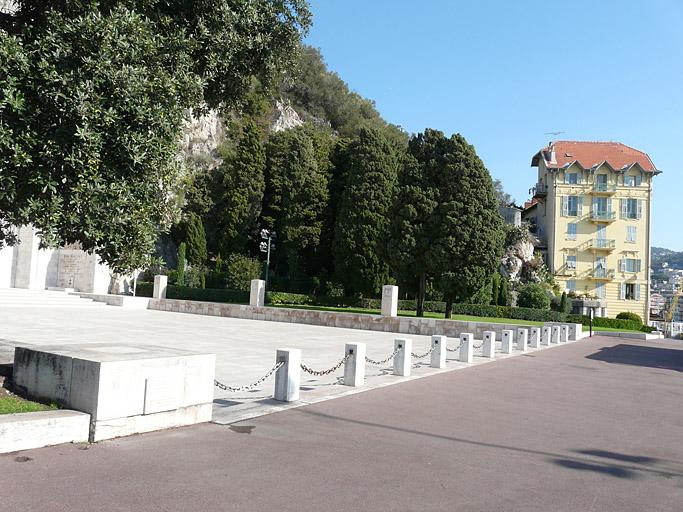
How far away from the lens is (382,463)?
578cm

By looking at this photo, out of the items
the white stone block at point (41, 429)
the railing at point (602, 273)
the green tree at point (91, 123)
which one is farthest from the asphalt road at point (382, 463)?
the railing at point (602, 273)

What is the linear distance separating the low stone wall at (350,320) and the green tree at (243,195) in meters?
13.0

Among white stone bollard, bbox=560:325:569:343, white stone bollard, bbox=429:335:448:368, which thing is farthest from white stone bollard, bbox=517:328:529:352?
white stone bollard, bbox=560:325:569:343

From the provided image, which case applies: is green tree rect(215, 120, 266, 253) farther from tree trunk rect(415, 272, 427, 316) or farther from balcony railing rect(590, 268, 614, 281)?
balcony railing rect(590, 268, 614, 281)

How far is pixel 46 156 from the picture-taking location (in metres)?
6.04

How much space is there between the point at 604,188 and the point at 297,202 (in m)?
31.5

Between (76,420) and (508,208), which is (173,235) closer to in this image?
(508,208)

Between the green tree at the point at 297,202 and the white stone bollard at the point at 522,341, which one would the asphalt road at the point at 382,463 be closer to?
the white stone bollard at the point at 522,341

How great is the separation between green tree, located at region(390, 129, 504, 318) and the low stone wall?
16.4 feet

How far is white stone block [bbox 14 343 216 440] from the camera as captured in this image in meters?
5.96

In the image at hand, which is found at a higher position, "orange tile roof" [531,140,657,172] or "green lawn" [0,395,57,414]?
"orange tile roof" [531,140,657,172]

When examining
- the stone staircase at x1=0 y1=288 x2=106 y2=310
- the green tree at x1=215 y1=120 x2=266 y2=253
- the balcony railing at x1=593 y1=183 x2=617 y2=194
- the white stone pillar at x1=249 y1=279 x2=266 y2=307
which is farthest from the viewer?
the balcony railing at x1=593 y1=183 x2=617 y2=194

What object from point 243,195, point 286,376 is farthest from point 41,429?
point 243,195

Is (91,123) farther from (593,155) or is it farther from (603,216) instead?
(593,155)
